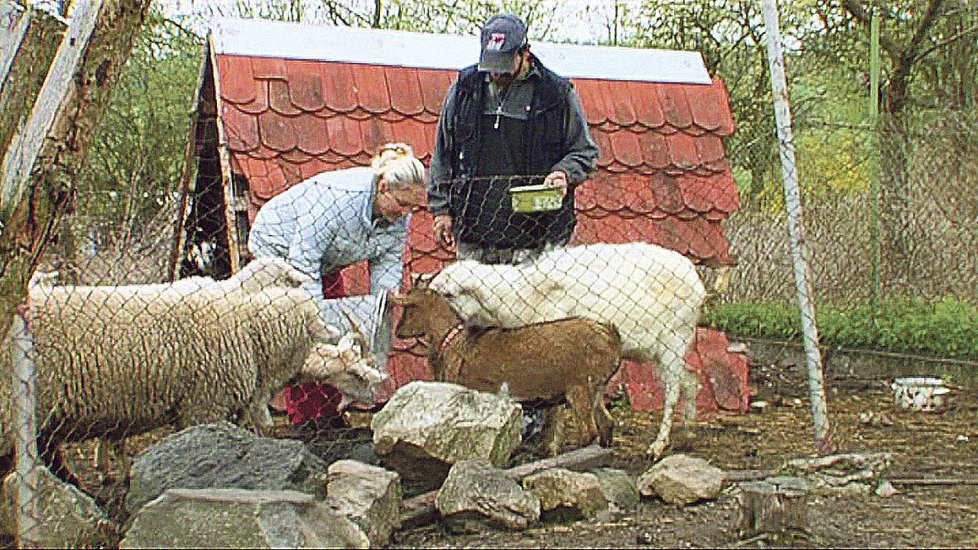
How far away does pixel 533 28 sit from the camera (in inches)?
634

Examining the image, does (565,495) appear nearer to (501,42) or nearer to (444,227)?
(444,227)

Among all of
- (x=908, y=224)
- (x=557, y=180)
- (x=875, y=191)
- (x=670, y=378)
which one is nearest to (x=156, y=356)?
(x=557, y=180)

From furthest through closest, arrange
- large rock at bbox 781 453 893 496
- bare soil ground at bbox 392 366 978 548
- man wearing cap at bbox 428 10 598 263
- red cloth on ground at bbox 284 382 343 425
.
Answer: red cloth on ground at bbox 284 382 343 425 → man wearing cap at bbox 428 10 598 263 → large rock at bbox 781 453 893 496 → bare soil ground at bbox 392 366 978 548

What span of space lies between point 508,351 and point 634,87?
10.8ft

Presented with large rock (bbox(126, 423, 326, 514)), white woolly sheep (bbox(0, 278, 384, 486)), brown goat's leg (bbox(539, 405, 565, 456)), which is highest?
white woolly sheep (bbox(0, 278, 384, 486))

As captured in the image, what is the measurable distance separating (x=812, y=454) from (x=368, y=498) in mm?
2641

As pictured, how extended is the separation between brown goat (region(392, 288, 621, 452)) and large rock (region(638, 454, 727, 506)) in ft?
2.50

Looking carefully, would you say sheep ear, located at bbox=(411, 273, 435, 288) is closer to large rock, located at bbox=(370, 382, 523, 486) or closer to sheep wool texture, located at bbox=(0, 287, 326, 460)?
sheep wool texture, located at bbox=(0, 287, 326, 460)

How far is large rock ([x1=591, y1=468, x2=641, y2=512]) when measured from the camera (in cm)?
450

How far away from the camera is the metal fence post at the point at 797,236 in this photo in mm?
5590

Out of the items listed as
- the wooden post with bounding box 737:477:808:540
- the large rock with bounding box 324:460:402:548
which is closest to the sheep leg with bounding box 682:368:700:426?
the wooden post with bounding box 737:477:808:540

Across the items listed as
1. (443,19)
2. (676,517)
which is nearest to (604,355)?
(676,517)

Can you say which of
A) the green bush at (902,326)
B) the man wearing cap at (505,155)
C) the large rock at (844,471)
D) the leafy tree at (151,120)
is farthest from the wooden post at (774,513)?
the leafy tree at (151,120)

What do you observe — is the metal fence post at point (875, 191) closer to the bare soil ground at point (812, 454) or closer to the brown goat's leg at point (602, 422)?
the bare soil ground at point (812, 454)
